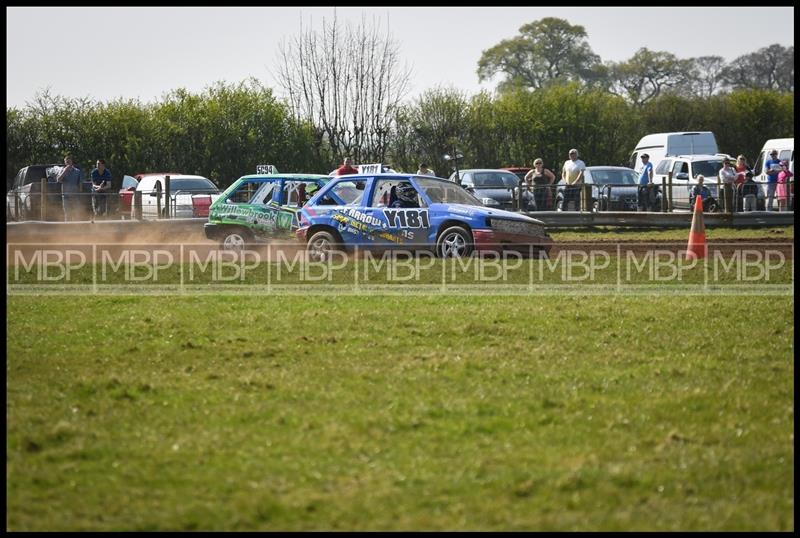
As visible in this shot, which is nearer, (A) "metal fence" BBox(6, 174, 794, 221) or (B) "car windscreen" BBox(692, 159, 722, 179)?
(A) "metal fence" BBox(6, 174, 794, 221)

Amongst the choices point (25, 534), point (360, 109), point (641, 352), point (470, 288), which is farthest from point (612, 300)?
point (360, 109)

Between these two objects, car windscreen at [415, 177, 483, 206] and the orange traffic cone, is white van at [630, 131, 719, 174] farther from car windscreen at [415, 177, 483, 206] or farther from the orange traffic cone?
the orange traffic cone

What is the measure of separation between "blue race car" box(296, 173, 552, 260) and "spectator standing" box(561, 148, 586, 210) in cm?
892

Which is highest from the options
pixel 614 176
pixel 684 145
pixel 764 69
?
pixel 764 69

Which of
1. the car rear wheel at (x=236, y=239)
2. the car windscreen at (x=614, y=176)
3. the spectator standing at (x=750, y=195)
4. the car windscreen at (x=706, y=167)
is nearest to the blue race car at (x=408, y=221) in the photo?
the car rear wheel at (x=236, y=239)

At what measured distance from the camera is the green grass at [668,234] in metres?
22.8

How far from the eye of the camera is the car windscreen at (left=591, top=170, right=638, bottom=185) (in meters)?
32.1

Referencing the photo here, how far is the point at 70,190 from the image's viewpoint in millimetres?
26031

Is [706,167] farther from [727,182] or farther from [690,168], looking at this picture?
[727,182]

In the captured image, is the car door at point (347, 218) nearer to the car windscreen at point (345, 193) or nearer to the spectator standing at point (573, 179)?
the car windscreen at point (345, 193)

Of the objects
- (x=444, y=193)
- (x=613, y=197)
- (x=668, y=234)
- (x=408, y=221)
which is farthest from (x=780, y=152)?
(x=408, y=221)

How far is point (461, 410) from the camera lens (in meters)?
7.42

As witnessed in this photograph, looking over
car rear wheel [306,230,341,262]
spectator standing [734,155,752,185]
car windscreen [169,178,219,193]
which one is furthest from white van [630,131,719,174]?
car rear wheel [306,230,341,262]

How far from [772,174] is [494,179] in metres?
7.94
